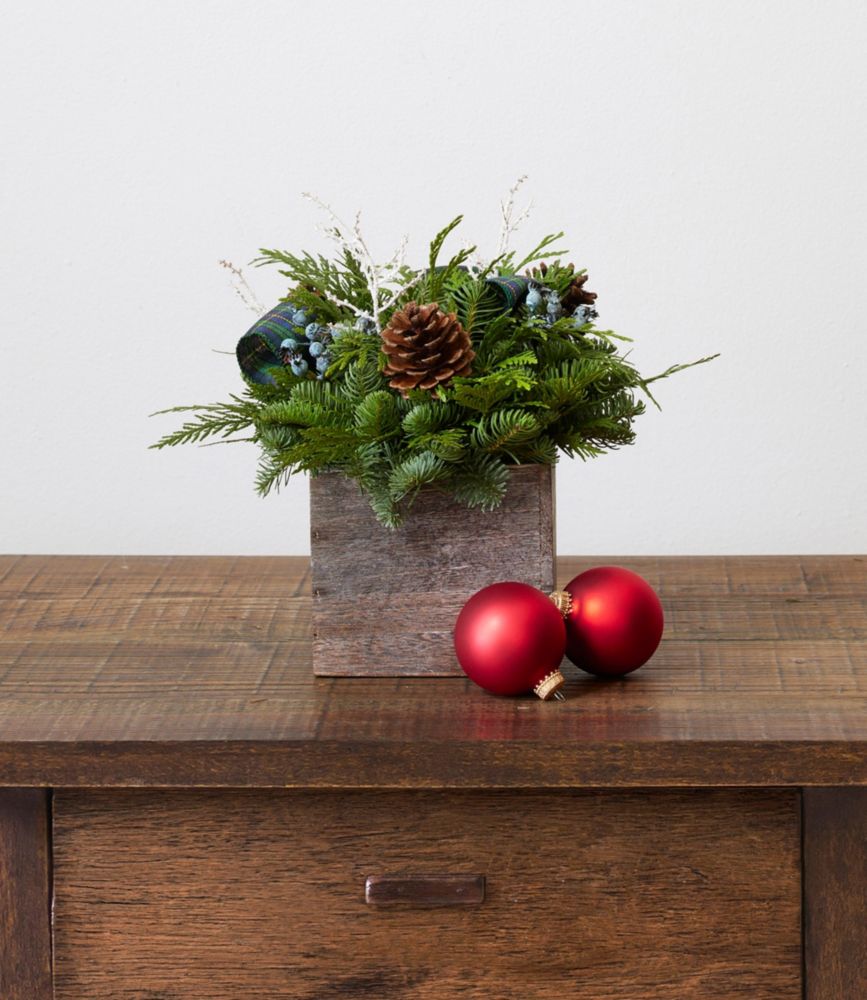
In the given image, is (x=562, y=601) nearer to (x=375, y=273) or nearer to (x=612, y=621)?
(x=612, y=621)

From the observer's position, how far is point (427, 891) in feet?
3.31

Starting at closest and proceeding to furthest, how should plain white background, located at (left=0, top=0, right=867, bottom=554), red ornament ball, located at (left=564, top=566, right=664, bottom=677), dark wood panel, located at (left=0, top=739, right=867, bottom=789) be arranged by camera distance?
1. dark wood panel, located at (left=0, top=739, right=867, bottom=789)
2. red ornament ball, located at (left=564, top=566, right=664, bottom=677)
3. plain white background, located at (left=0, top=0, right=867, bottom=554)

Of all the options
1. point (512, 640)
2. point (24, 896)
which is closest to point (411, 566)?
point (512, 640)

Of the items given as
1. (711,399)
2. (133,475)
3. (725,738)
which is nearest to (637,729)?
(725,738)

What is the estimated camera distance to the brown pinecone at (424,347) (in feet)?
3.22

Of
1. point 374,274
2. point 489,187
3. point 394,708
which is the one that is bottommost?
point 394,708

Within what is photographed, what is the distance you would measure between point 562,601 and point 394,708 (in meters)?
0.14

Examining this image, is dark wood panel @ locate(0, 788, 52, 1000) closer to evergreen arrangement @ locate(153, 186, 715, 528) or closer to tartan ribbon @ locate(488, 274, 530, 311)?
evergreen arrangement @ locate(153, 186, 715, 528)

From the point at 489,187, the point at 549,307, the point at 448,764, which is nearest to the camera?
the point at 448,764

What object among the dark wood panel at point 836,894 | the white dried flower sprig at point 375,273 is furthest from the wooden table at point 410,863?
the white dried flower sprig at point 375,273

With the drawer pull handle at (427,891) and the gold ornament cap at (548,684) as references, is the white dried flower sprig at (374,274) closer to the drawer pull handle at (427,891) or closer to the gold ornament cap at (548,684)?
the gold ornament cap at (548,684)

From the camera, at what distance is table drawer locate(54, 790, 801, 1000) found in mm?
1006

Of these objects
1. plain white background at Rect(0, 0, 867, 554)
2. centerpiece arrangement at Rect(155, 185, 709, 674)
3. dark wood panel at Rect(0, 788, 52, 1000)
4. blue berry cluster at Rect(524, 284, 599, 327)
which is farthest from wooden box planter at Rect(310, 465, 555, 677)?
plain white background at Rect(0, 0, 867, 554)

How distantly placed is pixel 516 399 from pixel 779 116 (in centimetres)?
103
